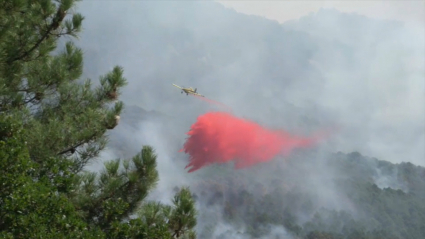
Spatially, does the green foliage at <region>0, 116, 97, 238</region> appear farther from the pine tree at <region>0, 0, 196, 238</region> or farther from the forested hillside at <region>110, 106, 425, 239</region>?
the forested hillside at <region>110, 106, 425, 239</region>

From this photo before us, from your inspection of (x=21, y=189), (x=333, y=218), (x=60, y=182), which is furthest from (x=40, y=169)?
(x=333, y=218)

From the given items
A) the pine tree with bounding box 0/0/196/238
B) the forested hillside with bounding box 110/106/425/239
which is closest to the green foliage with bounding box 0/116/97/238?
the pine tree with bounding box 0/0/196/238

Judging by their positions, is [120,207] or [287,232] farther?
[287,232]

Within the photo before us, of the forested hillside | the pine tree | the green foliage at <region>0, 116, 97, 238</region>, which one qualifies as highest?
the forested hillside

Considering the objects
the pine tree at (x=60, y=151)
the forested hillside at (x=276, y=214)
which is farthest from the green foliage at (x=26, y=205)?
the forested hillside at (x=276, y=214)

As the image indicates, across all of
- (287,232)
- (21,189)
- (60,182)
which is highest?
(287,232)

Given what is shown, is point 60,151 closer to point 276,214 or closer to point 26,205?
point 26,205

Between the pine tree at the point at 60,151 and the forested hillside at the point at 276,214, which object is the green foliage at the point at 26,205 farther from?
the forested hillside at the point at 276,214

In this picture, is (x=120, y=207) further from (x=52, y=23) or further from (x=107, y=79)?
(x=52, y=23)

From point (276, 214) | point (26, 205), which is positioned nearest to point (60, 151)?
point (26, 205)
